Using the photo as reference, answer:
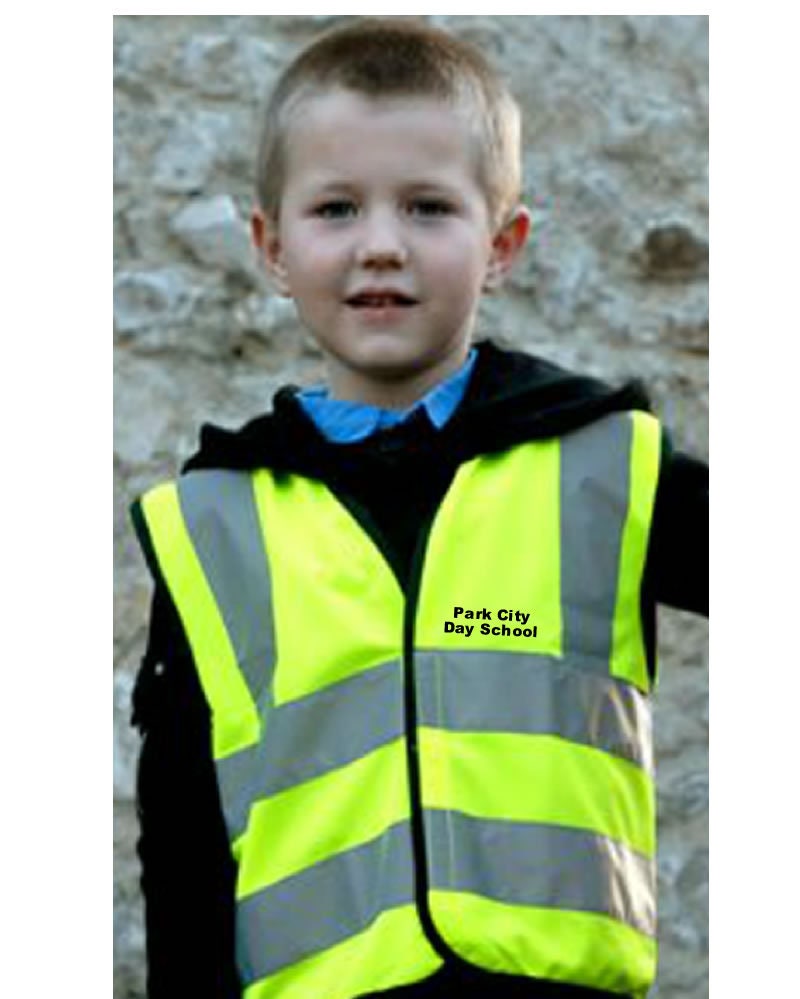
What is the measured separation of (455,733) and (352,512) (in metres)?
0.25

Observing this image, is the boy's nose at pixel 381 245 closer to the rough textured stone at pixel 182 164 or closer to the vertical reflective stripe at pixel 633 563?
the vertical reflective stripe at pixel 633 563

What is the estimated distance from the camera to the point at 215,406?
332 cm

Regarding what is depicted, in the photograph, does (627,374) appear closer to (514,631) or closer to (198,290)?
(198,290)

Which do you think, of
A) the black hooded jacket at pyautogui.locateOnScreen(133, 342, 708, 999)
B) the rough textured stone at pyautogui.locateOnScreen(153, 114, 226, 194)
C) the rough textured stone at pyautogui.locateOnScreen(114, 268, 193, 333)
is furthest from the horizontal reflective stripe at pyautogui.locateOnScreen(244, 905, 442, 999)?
the rough textured stone at pyautogui.locateOnScreen(153, 114, 226, 194)

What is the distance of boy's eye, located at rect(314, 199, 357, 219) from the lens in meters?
1.93

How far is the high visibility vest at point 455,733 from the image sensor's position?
5.92 ft

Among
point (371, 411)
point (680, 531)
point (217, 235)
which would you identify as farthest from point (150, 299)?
point (680, 531)

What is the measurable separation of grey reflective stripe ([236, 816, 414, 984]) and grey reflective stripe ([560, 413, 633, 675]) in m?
0.25

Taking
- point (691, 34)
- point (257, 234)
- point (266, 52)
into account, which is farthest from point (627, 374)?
point (257, 234)

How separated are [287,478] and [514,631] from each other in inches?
11.6

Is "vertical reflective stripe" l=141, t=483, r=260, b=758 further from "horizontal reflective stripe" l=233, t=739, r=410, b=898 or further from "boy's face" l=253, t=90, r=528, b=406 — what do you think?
"boy's face" l=253, t=90, r=528, b=406

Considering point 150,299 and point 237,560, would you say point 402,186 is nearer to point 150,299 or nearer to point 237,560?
point 237,560

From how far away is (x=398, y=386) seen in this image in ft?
6.56

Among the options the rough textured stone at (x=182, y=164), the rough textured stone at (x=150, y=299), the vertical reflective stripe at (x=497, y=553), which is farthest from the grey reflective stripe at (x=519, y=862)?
the rough textured stone at (x=182, y=164)
